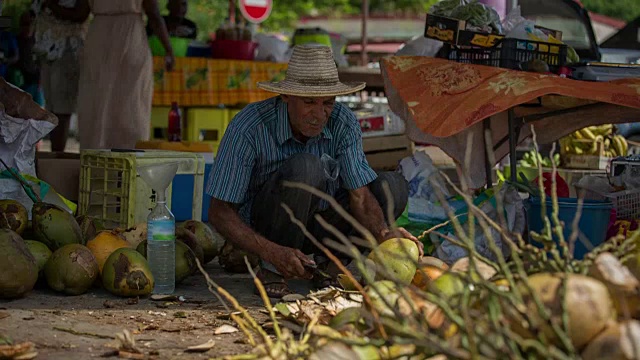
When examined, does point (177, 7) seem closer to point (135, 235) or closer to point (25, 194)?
point (25, 194)

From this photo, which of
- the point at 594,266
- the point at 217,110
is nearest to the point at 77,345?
the point at 594,266

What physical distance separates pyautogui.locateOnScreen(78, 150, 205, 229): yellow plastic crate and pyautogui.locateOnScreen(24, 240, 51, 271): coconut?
0.82 metres

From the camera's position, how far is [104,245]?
165 inches

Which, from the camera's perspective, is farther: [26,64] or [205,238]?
[26,64]

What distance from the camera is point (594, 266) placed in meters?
2.29

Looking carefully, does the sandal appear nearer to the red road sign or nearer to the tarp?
the tarp

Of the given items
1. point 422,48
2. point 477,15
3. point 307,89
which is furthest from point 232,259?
point 422,48

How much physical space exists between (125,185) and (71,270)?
1.19 m

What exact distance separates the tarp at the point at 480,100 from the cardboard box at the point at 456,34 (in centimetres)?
24

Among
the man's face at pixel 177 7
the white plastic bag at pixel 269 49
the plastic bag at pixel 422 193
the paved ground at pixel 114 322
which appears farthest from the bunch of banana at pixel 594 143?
the paved ground at pixel 114 322

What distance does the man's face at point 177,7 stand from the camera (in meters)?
8.09

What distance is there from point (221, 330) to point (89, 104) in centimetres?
333

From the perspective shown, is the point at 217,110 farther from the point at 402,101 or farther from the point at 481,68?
the point at 481,68

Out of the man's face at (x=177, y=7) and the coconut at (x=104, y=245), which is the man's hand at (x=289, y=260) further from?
the man's face at (x=177, y=7)
